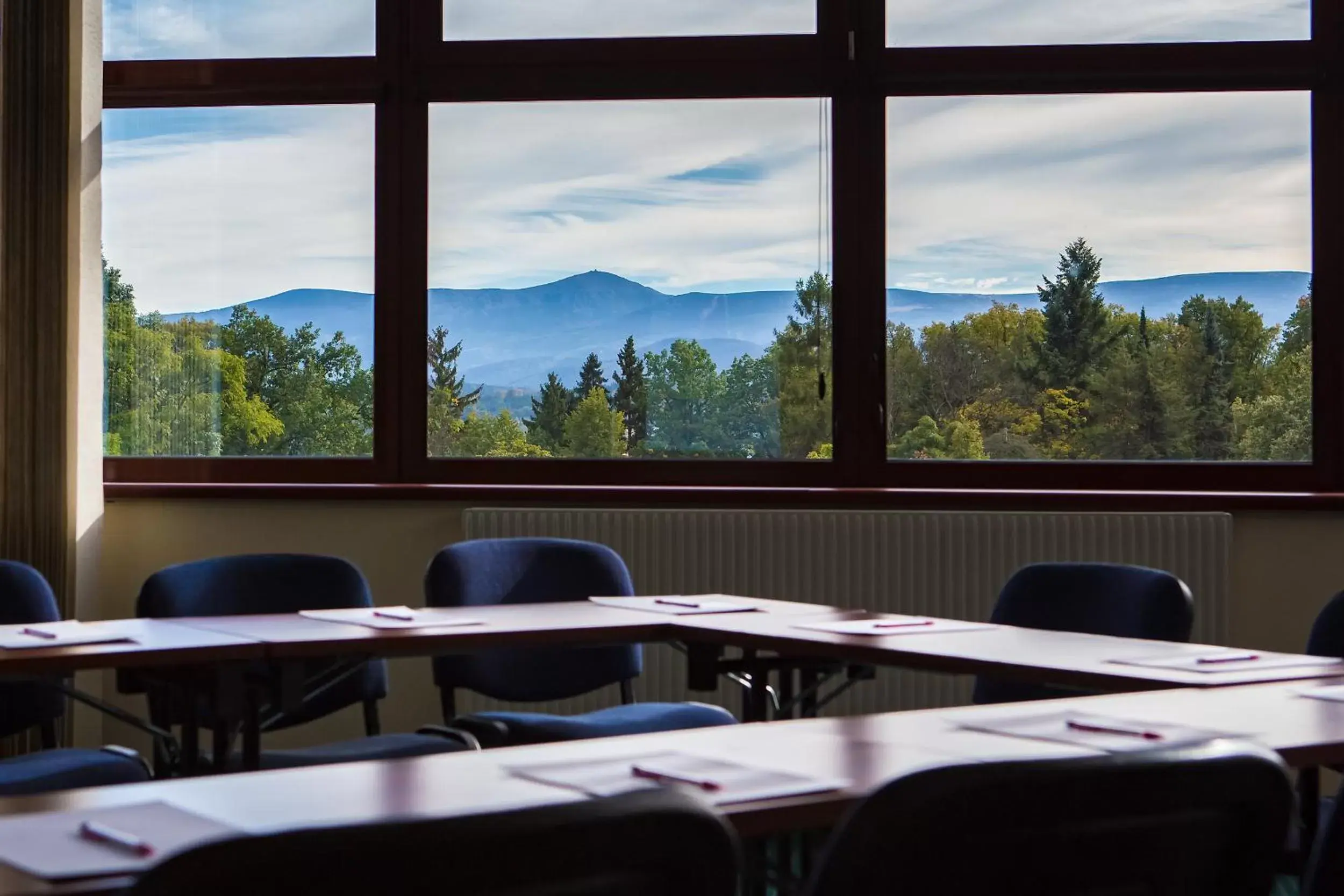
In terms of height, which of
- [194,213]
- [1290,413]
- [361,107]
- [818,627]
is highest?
[361,107]

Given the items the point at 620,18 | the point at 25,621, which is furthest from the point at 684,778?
the point at 620,18

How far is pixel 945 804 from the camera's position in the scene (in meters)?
1.18

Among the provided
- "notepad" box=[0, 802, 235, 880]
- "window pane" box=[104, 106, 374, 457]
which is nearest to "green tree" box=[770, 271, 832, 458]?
"window pane" box=[104, 106, 374, 457]

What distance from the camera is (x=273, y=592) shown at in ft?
13.6

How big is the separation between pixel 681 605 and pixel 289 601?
1019 millimetres

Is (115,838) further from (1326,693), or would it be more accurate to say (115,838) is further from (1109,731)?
(1326,693)

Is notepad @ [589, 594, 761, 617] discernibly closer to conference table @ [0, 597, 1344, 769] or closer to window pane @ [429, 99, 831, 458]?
conference table @ [0, 597, 1344, 769]

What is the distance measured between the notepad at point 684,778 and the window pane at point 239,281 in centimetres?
369

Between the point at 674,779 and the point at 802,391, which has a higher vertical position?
the point at 802,391

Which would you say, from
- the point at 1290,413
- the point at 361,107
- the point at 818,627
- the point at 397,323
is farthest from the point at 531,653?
the point at 1290,413

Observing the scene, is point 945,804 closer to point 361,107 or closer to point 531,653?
point 531,653

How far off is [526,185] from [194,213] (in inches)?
45.9

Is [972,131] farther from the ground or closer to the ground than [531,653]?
farther from the ground

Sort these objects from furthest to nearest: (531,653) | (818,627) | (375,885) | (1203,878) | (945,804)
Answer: (531,653) < (818,627) < (1203,878) < (945,804) < (375,885)
